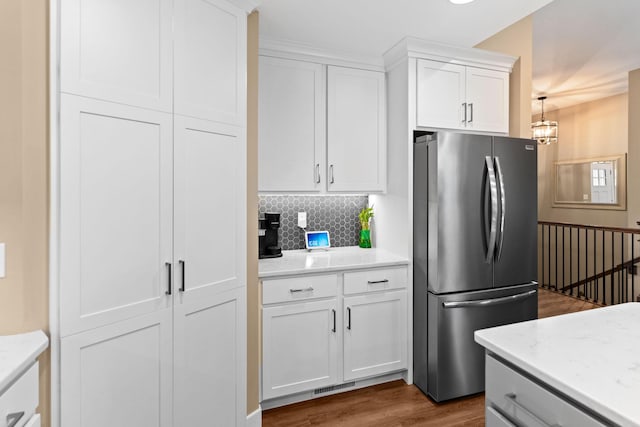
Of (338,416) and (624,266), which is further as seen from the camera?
(624,266)

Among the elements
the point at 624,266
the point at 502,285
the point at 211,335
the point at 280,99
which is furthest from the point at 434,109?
the point at 624,266

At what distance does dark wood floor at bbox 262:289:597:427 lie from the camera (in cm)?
229

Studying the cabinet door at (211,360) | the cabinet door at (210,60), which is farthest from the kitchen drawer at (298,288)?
the cabinet door at (210,60)

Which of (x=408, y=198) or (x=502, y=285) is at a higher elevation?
(x=408, y=198)

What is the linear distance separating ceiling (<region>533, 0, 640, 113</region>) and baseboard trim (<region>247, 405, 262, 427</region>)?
13.5ft

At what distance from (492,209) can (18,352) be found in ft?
8.62

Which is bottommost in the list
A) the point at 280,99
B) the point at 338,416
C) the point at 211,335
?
the point at 338,416

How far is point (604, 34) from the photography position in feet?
12.4

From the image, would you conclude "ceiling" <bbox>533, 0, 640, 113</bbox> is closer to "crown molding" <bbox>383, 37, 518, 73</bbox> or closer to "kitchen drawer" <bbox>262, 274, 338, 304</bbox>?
"crown molding" <bbox>383, 37, 518, 73</bbox>

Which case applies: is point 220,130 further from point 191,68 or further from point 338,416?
point 338,416

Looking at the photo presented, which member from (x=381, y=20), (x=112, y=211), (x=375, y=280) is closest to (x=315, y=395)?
(x=375, y=280)

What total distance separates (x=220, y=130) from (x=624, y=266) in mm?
6084

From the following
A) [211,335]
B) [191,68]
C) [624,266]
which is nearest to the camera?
[191,68]

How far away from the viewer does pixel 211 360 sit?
1812 mm
